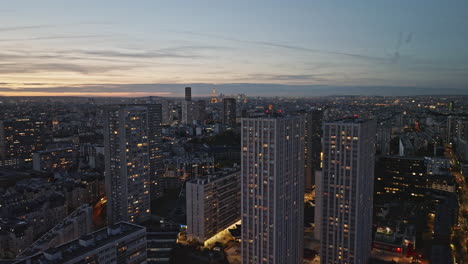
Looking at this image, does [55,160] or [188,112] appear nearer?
[55,160]

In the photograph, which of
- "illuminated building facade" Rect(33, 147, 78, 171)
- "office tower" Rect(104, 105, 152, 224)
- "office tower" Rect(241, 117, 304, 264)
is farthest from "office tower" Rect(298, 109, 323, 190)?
"illuminated building facade" Rect(33, 147, 78, 171)

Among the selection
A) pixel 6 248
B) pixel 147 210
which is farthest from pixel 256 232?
pixel 6 248

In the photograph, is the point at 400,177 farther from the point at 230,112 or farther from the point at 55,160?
the point at 230,112

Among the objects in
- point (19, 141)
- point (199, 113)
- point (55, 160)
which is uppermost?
point (199, 113)

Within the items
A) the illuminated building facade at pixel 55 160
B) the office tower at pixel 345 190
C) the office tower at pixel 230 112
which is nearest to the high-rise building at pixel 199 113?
the office tower at pixel 230 112

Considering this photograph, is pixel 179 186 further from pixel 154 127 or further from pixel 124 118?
pixel 124 118

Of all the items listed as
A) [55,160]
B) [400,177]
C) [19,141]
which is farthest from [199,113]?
[400,177]
